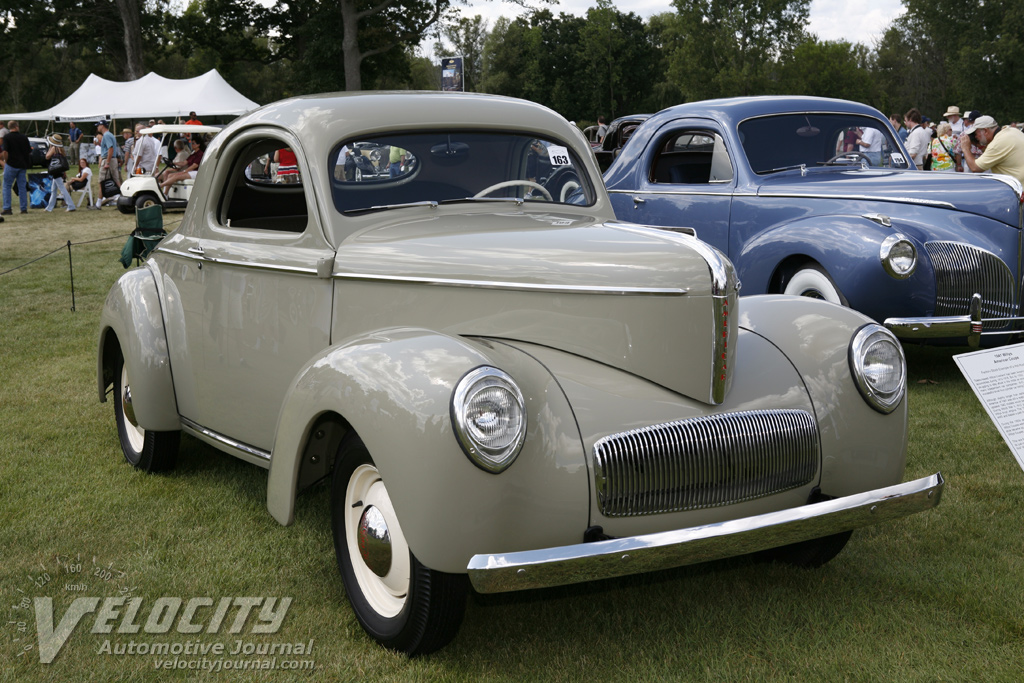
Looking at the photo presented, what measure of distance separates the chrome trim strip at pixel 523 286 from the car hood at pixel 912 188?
3.88 metres

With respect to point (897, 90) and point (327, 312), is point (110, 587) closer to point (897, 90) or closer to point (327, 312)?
point (327, 312)

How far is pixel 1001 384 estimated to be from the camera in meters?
3.65

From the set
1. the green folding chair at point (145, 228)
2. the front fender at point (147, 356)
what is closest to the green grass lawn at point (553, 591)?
the front fender at point (147, 356)

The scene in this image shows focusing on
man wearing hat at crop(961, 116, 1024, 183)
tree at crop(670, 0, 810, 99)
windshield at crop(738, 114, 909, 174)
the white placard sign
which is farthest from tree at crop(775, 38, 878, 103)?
the white placard sign

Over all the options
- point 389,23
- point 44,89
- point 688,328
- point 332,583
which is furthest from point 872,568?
point 44,89

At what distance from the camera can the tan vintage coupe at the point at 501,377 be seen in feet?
7.93

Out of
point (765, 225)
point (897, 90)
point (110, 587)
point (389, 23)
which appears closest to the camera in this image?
Result: point (110, 587)

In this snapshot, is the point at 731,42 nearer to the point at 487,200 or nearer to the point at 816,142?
the point at 816,142

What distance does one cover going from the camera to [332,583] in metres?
3.31

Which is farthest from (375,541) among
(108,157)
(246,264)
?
(108,157)

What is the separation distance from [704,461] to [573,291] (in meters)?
0.67

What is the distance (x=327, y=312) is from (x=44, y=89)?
6387 centimetres

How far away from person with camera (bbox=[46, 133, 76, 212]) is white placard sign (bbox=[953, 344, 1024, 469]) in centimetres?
1791

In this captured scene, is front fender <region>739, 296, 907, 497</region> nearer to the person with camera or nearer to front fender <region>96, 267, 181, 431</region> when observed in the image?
front fender <region>96, 267, 181, 431</region>
